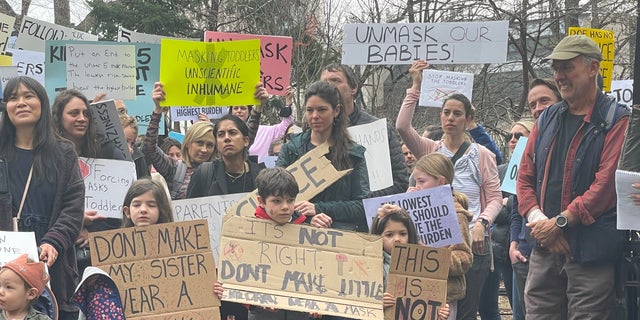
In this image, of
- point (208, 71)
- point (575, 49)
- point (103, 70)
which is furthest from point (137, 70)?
point (575, 49)

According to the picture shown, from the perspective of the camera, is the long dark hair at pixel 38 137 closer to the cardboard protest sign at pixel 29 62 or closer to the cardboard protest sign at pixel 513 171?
the cardboard protest sign at pixel 513 171

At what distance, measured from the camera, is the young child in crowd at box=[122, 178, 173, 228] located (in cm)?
589

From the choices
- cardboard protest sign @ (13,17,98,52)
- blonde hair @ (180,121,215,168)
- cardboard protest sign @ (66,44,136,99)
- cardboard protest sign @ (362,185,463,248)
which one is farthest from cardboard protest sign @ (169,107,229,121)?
cardboard protest sign @ (362,185,463,248)

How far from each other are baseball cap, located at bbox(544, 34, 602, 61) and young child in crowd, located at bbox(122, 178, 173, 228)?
7.91 ft

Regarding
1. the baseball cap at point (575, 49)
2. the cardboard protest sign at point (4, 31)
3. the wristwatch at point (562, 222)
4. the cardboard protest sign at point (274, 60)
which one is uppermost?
the cardboard protest sign at point (4, 31)

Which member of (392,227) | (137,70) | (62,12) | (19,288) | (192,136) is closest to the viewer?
(19,288)

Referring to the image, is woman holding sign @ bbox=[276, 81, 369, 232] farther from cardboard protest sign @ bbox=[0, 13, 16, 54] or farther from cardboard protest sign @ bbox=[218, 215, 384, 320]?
cardboard protest sign @ bbox=[0, 13, 16, 54]

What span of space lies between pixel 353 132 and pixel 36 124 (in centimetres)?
210

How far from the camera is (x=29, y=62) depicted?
1073cm

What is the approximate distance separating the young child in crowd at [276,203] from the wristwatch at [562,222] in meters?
1.46

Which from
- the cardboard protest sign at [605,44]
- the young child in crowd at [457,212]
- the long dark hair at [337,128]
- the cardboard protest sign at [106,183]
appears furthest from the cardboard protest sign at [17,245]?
the cardboard protest sign at [605,44]

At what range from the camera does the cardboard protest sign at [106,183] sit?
6.87 m

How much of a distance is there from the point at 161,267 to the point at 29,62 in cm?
587

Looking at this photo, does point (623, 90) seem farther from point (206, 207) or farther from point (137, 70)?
point (206, 207)
